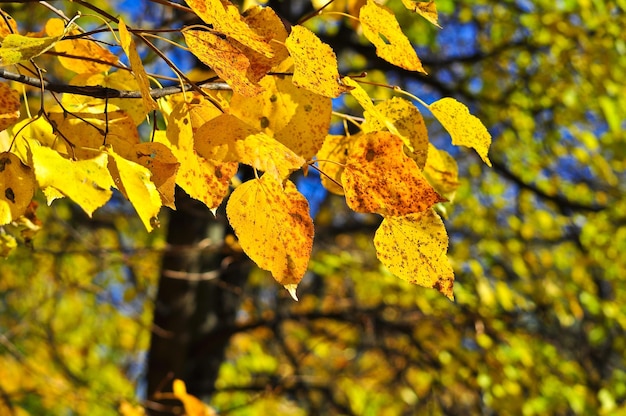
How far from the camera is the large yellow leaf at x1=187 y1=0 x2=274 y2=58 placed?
455 millimetres

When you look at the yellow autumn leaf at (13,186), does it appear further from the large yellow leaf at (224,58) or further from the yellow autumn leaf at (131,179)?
the large yellow leaf at (224,58)

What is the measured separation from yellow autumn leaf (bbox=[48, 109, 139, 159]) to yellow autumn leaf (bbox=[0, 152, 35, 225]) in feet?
0.13

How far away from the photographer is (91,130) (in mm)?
606

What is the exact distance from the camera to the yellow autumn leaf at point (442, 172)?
70 centimetres

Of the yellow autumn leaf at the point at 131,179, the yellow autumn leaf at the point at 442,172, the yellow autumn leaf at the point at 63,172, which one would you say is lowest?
the yellow autumn leaf at the point at 442,172

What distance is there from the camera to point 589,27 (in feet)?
8.32

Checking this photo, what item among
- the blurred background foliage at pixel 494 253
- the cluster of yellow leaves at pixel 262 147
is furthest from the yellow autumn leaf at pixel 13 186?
the blurred background foliage at pixel 494 253

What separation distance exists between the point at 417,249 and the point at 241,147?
161 millimetres

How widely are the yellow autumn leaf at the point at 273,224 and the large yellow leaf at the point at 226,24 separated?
100 mm

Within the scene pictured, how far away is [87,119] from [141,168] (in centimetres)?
13

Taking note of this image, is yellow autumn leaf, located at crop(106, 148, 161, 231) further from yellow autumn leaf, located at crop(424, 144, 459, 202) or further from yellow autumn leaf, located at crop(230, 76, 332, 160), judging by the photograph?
yellow autumn leaf, located at crop(424, 144, 459, 202)

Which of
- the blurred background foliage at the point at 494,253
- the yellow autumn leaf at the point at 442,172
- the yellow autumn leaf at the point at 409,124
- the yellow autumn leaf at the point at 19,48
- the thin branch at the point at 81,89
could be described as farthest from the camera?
the blurred background foliage at the point at 494,253

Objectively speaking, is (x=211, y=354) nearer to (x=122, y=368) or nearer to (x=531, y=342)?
(x=531, y=342)

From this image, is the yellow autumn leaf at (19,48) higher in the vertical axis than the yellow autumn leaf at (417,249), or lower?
higher
